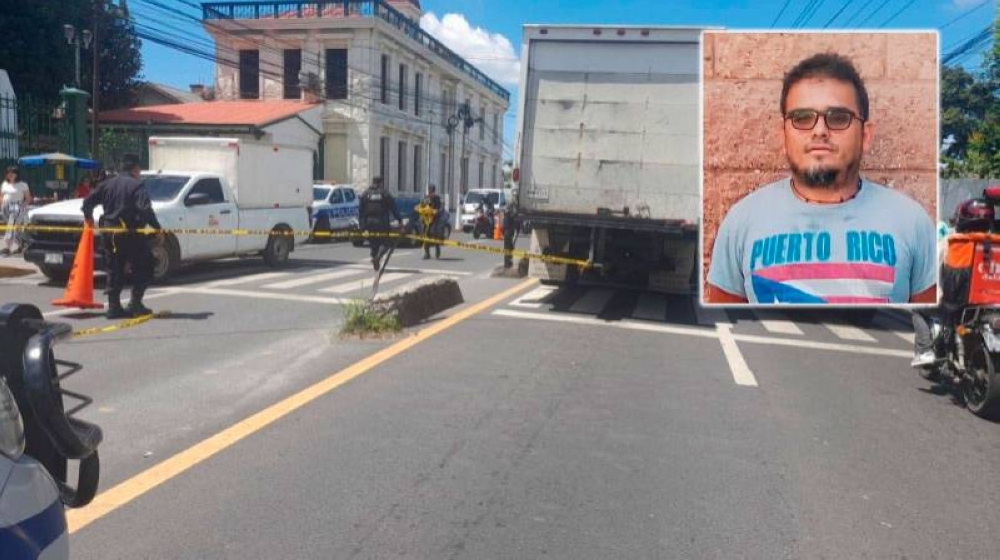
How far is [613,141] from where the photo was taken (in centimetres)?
1155

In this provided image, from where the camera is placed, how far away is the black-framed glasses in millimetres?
3820

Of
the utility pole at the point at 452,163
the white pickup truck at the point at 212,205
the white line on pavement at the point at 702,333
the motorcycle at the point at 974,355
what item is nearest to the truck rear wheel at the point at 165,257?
the white pickup truck at the point at 212,205

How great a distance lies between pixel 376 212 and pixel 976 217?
444 inches

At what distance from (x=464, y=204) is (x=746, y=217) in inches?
1403

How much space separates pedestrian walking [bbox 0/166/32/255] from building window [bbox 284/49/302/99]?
27.0 meters

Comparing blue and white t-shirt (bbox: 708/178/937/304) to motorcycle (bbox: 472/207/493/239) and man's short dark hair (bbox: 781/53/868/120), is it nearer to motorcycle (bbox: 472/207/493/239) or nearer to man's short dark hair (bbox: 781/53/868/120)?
man's short dark hair (bbox: 781/53/868/120)

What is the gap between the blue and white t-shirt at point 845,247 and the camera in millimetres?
3840

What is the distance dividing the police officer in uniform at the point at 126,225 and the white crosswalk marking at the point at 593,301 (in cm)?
545

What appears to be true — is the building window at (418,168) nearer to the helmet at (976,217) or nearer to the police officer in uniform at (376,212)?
the police officer in uniform at (376,212)

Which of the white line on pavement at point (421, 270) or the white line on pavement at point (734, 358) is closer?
the white line on pavement at point (734, 358)

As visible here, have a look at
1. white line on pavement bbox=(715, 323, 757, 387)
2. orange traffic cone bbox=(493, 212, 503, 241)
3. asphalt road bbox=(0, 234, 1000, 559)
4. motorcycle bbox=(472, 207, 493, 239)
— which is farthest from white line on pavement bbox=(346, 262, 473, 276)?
orange traffic cone bbox=(493, 212, 503, 241)

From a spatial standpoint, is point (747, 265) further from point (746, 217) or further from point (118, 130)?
point (118, 130)

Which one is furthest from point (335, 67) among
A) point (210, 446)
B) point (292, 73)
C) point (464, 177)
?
point (210, 446)

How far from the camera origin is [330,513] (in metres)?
4.59
